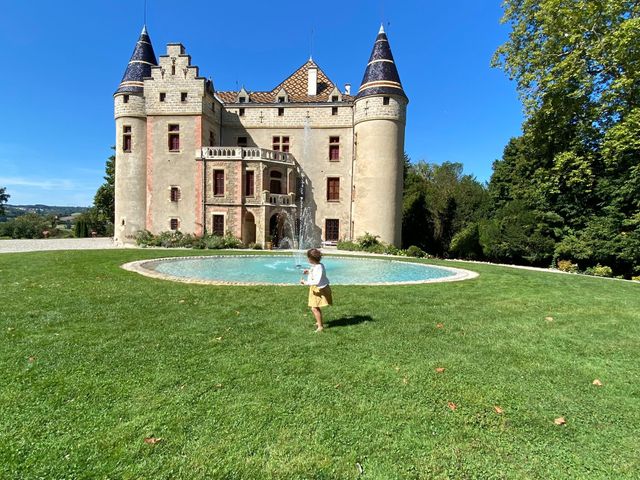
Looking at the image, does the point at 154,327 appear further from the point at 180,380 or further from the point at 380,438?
the point at 380,438

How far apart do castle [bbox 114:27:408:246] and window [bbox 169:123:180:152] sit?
72mm

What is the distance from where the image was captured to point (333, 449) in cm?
271

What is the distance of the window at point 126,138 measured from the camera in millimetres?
26156

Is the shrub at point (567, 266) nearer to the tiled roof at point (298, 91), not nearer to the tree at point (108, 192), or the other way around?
→ the tiled roof at point (298, 91)

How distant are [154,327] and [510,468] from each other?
4922 millimetres

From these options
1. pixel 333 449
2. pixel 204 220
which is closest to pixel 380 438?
pixel 333 449

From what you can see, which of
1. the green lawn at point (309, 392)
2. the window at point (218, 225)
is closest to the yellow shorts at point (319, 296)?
the green lawn at point (309, 392)

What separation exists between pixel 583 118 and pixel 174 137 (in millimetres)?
25955

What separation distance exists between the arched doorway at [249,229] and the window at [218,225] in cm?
163

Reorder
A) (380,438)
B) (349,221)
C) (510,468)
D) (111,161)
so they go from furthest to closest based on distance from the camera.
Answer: (111,161)
(349,221)
(380,438)
(510,468)

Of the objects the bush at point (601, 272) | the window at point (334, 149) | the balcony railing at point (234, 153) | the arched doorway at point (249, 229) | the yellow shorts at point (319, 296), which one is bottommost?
the bush at point (601, 272)

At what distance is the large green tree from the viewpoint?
52.2 feet

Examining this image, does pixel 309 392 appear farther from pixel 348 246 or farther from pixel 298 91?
pixel 298 91

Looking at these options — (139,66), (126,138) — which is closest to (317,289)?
(126,138)
